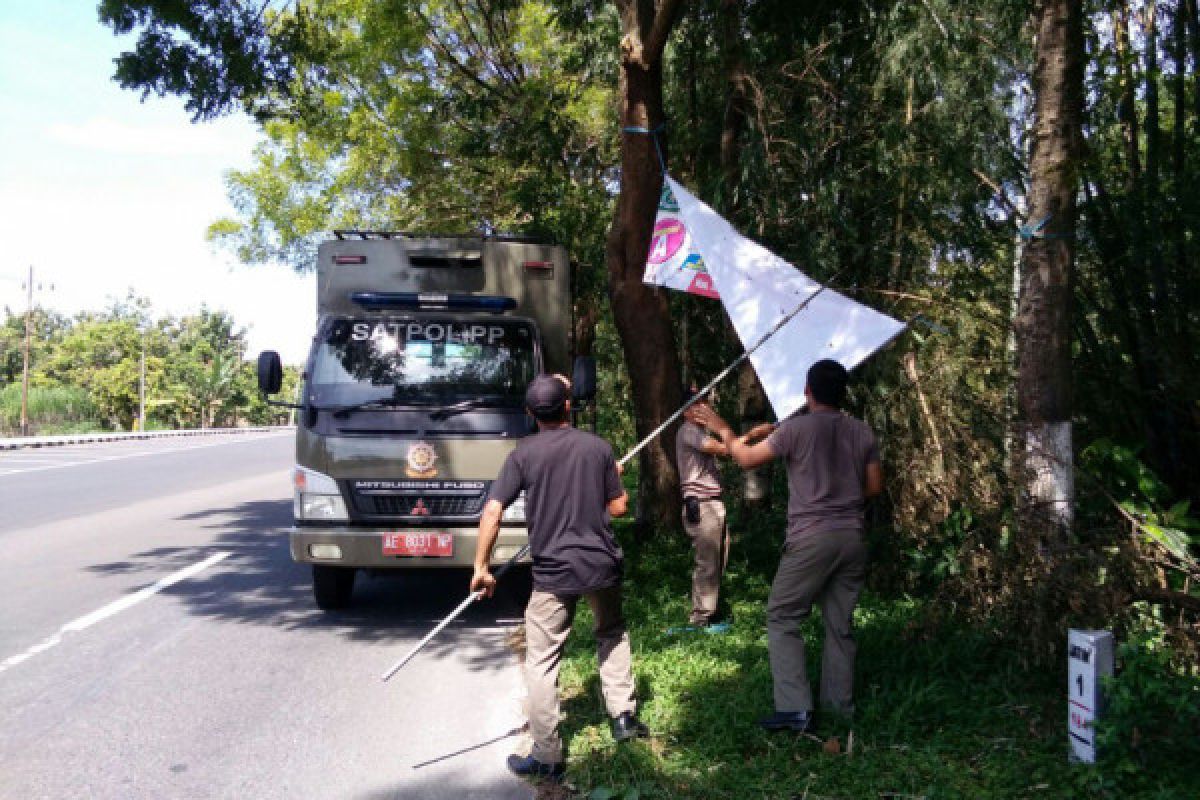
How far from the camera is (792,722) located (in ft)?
15.2

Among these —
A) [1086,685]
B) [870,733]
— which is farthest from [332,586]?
[1086,685]

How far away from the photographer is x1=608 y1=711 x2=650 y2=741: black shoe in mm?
4707

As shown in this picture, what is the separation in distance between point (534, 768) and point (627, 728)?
510 mm

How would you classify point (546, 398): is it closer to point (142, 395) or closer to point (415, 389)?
point (415, 389)

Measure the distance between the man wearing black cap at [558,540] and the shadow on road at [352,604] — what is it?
6.28ft

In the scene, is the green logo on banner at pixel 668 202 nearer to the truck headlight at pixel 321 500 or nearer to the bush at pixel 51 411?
the truck headlight at pixel 321 500

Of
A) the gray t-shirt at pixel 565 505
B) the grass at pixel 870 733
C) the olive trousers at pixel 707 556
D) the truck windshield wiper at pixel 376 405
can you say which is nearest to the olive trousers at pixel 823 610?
the grass at pixel 870 733

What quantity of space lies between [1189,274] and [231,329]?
262ft

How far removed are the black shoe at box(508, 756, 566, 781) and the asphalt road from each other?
0.28 feet

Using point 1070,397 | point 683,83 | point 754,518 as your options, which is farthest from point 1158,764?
point 683,83

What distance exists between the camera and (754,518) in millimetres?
10000

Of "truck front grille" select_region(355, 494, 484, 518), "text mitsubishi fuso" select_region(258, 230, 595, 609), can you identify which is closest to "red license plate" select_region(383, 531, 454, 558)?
"text mitsubishi fuso" select_region(258, 230, 595, 609)

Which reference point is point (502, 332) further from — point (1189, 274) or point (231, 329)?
point (231, 329)

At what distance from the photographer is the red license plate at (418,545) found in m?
6.96
